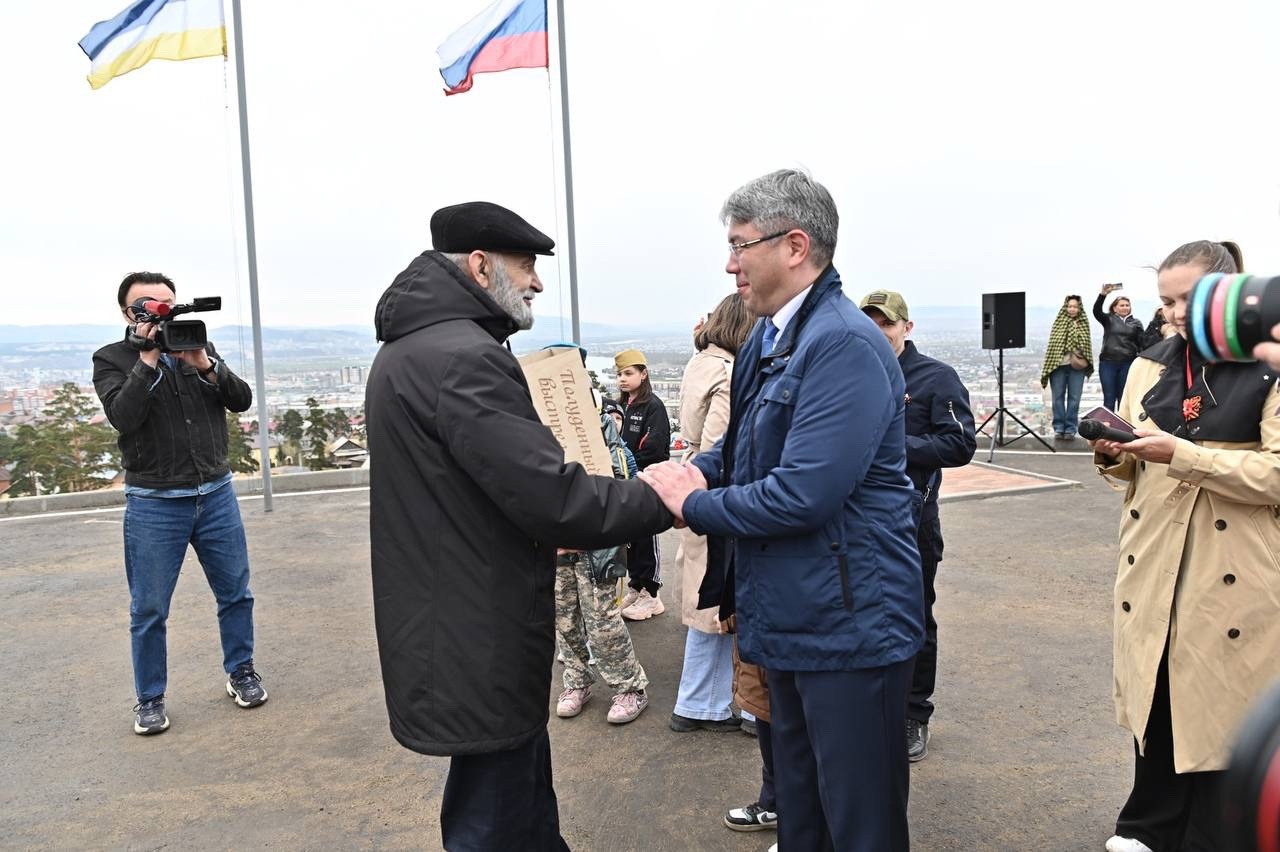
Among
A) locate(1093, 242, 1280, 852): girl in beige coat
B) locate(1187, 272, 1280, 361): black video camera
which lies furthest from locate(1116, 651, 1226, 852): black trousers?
locate(1187, 272, 1280, 361): black video camera

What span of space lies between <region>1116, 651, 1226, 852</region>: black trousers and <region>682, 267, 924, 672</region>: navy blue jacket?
1241 mm

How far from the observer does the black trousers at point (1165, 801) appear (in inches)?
113

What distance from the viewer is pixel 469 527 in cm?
217

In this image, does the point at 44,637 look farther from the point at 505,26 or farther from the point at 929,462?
the point at 505,26

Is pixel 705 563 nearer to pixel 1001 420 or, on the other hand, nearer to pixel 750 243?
pixel 750 243

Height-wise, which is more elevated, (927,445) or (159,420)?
(159,420)

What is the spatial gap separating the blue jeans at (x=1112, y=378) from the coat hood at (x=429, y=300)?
1211cm

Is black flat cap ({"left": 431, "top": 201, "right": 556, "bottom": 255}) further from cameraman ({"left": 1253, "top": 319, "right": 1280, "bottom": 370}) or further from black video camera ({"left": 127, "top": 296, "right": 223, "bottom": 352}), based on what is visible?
black video camera ({"left": 127, "top": 296, "right": 223, "bottom": 352})

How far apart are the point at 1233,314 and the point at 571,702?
351cm

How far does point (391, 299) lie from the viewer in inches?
90.3

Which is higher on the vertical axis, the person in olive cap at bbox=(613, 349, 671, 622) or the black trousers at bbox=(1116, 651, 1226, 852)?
the person in olive cap at bbox=(613, 349, 671, 622)

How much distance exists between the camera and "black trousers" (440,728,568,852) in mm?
2283

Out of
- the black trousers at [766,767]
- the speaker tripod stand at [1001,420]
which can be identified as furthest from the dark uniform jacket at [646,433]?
the speaker tripod stand at [1001,420]

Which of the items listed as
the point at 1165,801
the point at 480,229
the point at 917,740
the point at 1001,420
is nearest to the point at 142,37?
the point at 480,229
